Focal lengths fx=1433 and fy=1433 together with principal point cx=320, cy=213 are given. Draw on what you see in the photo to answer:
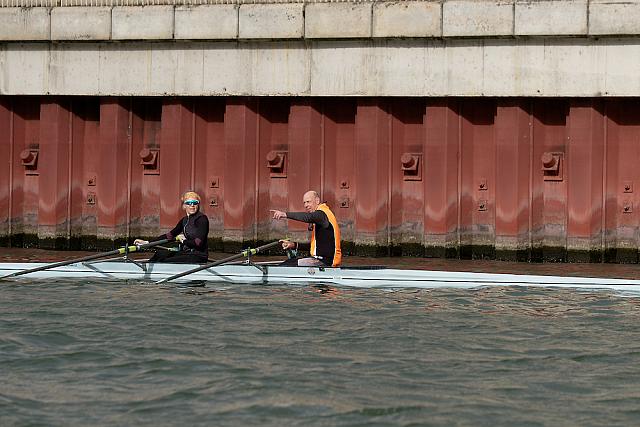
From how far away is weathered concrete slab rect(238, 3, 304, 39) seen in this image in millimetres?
26844

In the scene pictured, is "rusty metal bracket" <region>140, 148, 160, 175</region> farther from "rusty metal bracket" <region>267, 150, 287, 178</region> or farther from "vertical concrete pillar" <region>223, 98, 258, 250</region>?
"rusty metal bracket" <region>267, 150, 287, 178</region>

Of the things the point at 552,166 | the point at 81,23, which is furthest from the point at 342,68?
the point at 81,23

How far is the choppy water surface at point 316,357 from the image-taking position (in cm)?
1440

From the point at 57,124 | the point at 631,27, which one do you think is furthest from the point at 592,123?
the point at 57,124

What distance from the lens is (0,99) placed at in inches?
1158

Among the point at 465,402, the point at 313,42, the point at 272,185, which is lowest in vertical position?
the point at 465,402

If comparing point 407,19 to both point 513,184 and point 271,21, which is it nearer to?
point 271,21

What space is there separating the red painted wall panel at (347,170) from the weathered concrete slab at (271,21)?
1371 mm

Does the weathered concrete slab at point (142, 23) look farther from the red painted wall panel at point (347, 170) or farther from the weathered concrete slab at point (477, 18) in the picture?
the weathered concrete slab at point (477, 18)

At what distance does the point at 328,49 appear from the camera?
88.4ft

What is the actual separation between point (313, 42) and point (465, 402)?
44.1ft

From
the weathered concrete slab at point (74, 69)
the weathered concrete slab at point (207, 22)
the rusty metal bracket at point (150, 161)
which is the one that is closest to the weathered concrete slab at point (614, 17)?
the weathered concrete slab at point (207, 22)

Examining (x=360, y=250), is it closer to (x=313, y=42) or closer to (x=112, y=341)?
(x=313, y=42)

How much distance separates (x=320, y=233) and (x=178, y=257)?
2483 mm
